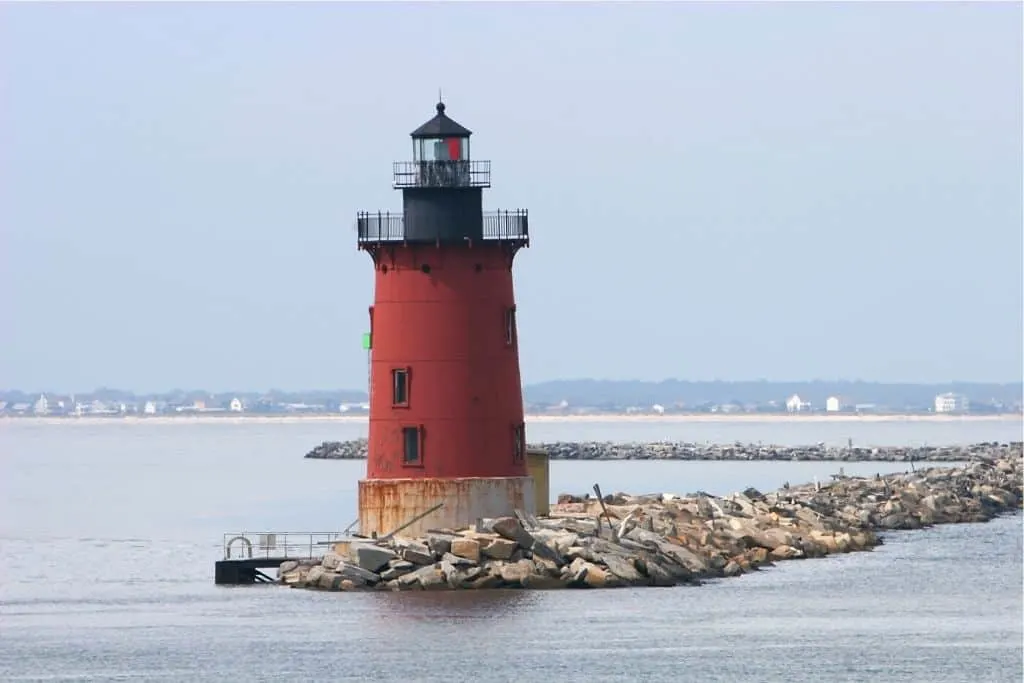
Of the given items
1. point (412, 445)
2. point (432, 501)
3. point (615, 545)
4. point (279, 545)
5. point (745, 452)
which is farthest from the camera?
point (745, 452)

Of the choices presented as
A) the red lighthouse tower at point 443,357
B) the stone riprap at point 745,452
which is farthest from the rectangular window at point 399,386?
the stone riprap at point 745,452

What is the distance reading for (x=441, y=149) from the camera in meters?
41.0

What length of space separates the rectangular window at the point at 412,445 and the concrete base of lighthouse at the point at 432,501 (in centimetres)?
36

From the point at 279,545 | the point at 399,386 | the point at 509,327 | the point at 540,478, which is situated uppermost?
the point at 509,327

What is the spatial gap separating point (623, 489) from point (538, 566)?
46963 mm

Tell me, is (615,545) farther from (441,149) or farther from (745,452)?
(745,452)

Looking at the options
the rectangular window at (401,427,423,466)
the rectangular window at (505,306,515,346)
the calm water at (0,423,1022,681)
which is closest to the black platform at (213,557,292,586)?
the calm water at (0,423,1022,681)

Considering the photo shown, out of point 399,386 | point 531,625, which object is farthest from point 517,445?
point 531,625

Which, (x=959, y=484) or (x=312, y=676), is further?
(x=959, y=484)

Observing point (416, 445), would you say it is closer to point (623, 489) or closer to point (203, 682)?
point (203, 682)

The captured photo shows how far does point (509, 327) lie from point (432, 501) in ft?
10.4

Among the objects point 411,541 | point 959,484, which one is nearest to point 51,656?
point 411,541

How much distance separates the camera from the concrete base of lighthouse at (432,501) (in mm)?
40344

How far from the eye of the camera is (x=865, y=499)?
6172cm
